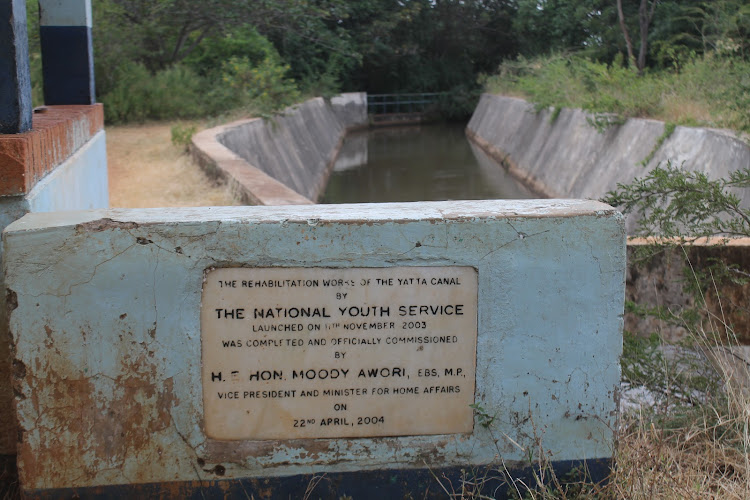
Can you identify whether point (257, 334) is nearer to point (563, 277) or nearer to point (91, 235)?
point (91, 235)

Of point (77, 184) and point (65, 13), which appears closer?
point (77, 184)

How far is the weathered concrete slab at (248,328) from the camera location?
2523 mm

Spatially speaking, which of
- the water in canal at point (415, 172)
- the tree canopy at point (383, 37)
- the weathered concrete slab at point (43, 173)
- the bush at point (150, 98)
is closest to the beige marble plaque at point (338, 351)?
the weathered concrete slab at point (43, 173)

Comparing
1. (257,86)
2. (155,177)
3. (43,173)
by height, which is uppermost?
(43,173)

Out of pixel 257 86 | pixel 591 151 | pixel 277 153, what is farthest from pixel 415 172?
pixel 591 151

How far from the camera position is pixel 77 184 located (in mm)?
4070

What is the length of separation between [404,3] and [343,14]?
12796mm

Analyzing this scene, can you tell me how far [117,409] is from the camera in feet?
8.46

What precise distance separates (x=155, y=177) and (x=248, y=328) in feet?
20.6

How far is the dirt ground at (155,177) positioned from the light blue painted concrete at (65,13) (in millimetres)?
1990

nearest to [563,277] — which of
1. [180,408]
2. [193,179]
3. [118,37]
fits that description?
[180,408]

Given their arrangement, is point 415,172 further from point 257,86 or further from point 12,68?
point 12,68

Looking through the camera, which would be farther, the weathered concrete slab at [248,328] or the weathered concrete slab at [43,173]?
the weathered concrete slab at [43,173]

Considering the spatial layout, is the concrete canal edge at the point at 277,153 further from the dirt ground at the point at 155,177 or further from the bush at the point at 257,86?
the bush at the point at 257,86
